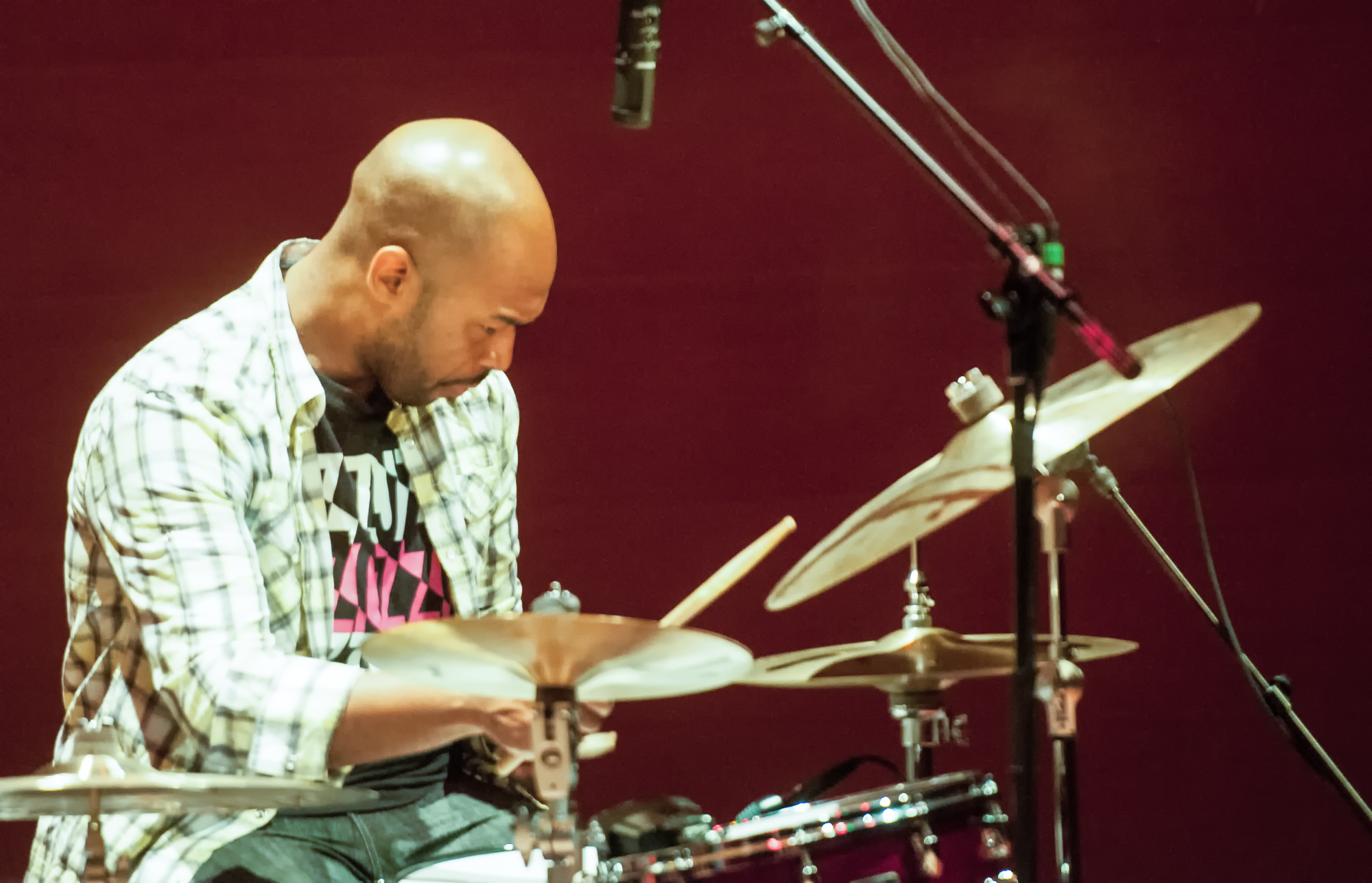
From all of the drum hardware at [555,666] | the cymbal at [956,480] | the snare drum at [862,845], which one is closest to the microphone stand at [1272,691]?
the cymbal at [956,480]

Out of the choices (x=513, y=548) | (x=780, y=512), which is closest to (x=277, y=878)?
(x=513, y=548)

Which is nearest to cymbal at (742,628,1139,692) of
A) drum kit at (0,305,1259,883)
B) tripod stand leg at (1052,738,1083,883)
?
drum kit at (0,305,1259,883)

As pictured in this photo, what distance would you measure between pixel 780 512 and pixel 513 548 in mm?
614

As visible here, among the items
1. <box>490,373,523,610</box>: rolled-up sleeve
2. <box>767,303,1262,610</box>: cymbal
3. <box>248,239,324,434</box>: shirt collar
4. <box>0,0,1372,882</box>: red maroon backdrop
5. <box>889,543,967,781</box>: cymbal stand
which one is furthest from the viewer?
<box>0,0,1372,882</box>: red maroon backdrop

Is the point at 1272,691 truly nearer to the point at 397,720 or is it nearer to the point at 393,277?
the point at 397,720

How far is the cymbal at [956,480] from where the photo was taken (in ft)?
5.25

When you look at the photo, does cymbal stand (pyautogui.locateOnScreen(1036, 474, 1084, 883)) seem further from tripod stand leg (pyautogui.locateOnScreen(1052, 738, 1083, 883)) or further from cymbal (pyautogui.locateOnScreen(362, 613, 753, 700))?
cymbal (pyautogui.locateOnScreen(362, 613, 753, 700))

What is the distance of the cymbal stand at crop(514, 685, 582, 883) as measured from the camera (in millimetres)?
1321

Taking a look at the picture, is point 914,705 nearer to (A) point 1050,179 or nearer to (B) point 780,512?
(B) point 780,512

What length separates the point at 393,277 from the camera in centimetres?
178

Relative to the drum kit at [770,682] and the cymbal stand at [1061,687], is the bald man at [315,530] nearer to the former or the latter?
the drum kit at [770,682]

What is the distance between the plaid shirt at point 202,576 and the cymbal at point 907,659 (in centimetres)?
57

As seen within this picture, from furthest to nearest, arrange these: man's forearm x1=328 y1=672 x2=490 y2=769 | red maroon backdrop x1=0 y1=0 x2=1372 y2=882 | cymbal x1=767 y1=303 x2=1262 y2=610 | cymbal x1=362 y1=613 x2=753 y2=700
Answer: red maroon backdrop x1=0 y1=0 x2=1372 y2=882 → cymbal x1=767 y1=303 x2=1262 y2=610 → man's forearm x1=328 y1=672 x2=490 y2=769 → cymbal x1=362 y1=613 x2=753 y2=700

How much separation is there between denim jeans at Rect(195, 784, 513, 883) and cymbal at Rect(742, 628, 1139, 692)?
390 mm
